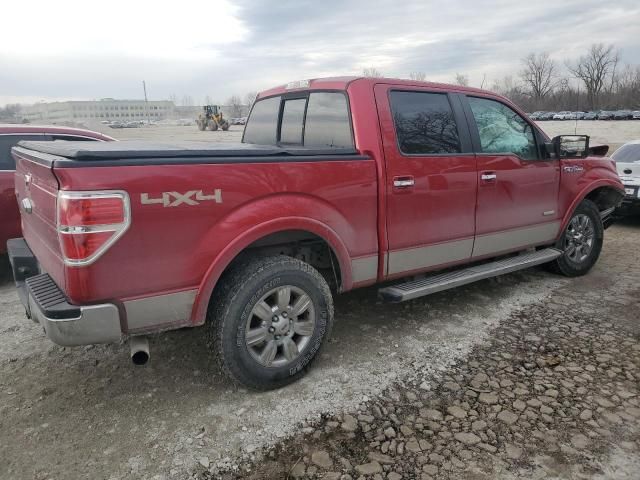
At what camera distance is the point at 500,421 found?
288 cm

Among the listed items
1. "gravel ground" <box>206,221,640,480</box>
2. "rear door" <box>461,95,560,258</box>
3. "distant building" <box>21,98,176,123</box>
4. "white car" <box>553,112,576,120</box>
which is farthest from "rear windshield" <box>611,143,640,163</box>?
"distant building" <box>21,98,176,123</box>

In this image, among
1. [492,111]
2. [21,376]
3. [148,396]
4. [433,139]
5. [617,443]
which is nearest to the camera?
[617,443]

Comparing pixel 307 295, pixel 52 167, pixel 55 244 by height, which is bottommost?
pixel 307 295

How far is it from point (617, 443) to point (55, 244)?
322 cm

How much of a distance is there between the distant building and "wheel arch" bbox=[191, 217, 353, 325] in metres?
137

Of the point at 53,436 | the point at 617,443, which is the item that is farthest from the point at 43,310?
the point at 617,443

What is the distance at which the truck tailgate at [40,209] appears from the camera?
2.66 m

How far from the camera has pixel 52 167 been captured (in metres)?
2.46

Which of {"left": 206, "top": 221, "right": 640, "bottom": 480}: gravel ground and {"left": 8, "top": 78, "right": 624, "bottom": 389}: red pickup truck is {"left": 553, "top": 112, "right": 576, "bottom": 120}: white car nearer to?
{"left": 8, "top": 78, "right": 624, "bottom": 389}: red pickup truck

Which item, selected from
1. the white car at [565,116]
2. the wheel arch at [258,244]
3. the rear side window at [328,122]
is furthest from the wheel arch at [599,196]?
the white car at [565,116]

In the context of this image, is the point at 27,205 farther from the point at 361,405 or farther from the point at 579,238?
the point at 579,238

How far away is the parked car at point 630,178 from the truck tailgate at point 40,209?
24.9 ft

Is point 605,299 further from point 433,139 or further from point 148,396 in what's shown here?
point 148,396

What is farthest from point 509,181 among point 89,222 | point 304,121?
point 89,222
